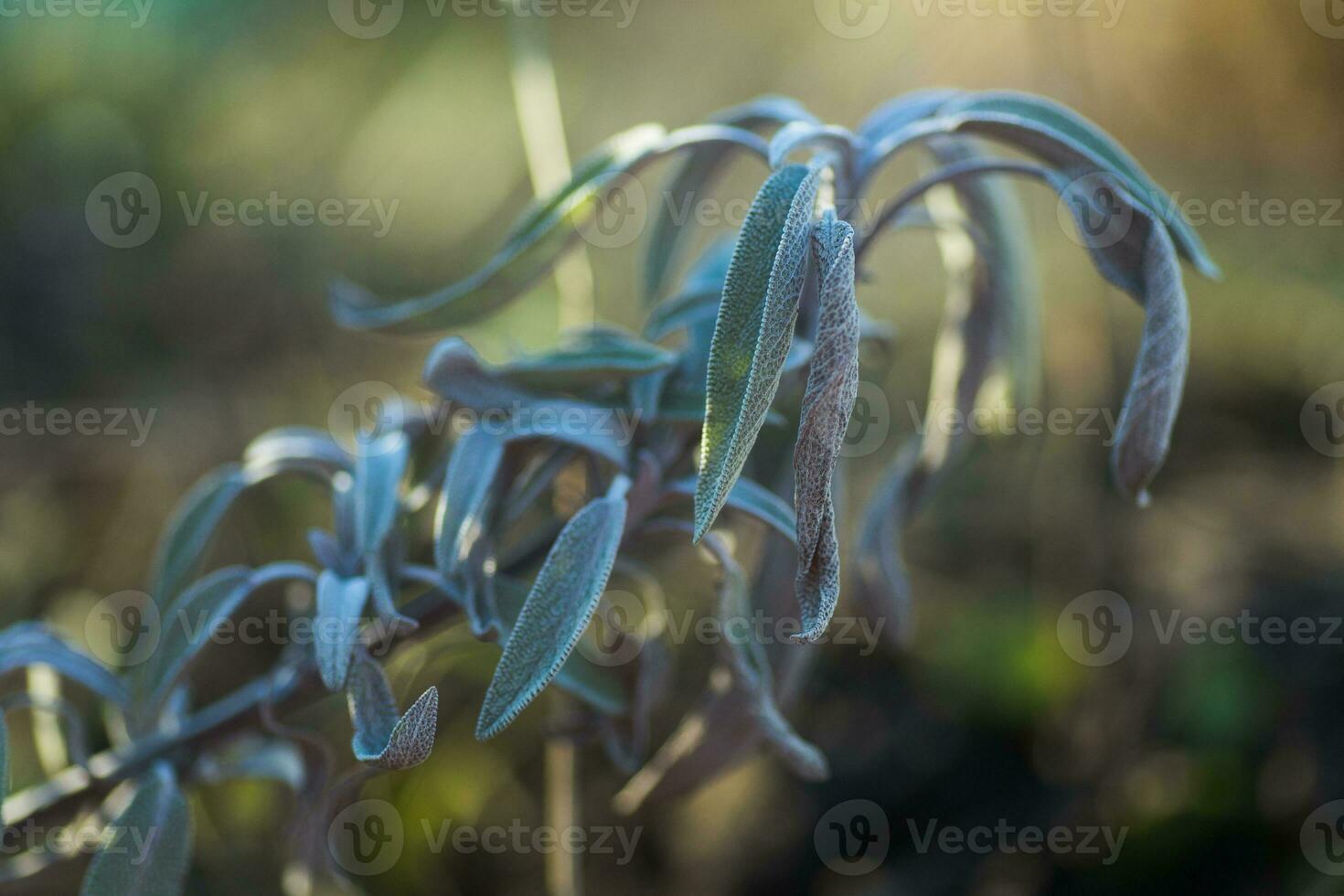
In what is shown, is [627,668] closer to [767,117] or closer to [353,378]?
[767,117]

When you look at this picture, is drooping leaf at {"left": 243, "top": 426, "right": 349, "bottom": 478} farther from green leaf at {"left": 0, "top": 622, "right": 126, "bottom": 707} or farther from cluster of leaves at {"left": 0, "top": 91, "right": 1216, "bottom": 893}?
green leaf at {"left": 0, "top": 622, "right": 126, "bottom": 707}

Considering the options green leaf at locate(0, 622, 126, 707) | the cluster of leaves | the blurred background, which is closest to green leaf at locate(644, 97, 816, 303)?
the cluster of leaves

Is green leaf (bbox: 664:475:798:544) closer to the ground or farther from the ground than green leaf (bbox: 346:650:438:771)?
farther from the ground

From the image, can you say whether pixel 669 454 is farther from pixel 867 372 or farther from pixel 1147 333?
pixel 867 372

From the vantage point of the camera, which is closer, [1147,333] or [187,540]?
[1147,333]

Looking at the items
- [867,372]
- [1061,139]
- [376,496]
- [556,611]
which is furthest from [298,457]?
[867,372]

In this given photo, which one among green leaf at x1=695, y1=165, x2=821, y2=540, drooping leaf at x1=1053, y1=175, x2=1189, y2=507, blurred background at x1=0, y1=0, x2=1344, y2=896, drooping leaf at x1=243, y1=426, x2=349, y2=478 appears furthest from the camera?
blurred background at x1=0, y1=0, x2=1344, y2=896
